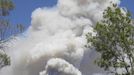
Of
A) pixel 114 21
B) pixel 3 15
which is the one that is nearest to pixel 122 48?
pixel 114 21

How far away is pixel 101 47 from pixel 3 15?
11.2 meters

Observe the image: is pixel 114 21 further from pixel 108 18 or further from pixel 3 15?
pixel 3 15

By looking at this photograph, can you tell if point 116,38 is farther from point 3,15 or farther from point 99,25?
point 3,15

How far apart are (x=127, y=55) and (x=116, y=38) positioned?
7.32 ft

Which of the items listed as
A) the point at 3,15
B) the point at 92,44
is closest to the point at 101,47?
the point at 92,44

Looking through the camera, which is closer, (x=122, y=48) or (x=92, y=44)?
(x=122, y=48)

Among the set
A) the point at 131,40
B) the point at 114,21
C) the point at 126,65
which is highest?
the point at 114,21

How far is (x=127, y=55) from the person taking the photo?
37312 mm

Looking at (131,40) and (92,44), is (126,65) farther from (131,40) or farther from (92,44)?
(92,44)

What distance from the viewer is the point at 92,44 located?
40.7m

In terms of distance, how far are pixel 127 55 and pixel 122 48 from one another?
35.5 inches

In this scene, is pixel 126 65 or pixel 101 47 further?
pixel 101 47

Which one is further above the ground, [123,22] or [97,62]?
[123,22]

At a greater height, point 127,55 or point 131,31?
point 131,31
